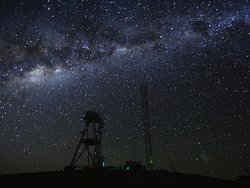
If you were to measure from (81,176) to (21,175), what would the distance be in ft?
23.1

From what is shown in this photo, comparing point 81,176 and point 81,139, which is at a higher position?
point 81,139

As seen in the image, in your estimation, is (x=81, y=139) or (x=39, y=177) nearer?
(x=39, y=177)

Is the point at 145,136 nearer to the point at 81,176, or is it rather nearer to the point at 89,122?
the point at 89,122

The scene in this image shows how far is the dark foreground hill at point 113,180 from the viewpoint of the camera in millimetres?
37787

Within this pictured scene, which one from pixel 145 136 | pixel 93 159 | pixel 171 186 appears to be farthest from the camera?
pixel 145 136

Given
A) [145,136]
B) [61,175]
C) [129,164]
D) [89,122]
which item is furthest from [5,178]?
[145,136]

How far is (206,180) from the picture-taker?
4294 cm

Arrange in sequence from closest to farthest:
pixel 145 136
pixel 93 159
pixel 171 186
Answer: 1. pixel 171 186
2. pixel 93 159
3. pixel 145 136

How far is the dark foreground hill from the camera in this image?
37787 mm

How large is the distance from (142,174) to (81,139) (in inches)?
981

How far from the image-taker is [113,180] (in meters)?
39.2

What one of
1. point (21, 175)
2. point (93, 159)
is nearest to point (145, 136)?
point (93, 159)

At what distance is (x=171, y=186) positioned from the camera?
1515 inches

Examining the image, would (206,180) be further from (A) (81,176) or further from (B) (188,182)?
(A) (81,176)
